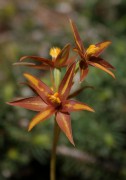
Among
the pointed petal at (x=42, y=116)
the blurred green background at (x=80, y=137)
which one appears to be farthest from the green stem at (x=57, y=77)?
the blurred green background at (x=80, y=137)

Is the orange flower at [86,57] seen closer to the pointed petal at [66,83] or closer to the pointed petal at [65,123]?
the pointed petal at [66,83]

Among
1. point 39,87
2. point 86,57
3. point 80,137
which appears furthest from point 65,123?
point 80,137

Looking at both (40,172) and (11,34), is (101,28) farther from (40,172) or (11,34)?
(40,172)

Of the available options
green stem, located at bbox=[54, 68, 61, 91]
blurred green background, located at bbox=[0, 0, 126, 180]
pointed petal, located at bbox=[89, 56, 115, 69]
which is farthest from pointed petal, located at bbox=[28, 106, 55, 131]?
blurred green background, located at bbox=[0, 0, 126, 180]

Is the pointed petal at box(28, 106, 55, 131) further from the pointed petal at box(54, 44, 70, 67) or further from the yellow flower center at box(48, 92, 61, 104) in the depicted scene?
the pointed petal at box(54, 44, 70, 67)

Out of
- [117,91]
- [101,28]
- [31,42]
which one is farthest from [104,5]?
[117,91]

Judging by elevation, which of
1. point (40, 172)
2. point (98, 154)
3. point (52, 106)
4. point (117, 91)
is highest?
point (52, 106)
